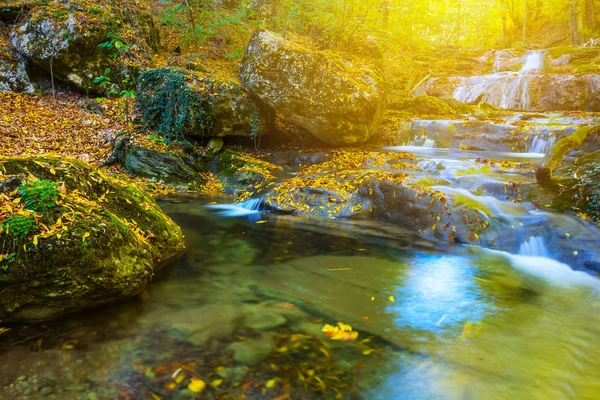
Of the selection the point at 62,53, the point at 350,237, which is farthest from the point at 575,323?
the point at 62,53

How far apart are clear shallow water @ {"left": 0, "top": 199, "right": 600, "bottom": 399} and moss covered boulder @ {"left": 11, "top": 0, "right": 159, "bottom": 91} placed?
975 centimetres

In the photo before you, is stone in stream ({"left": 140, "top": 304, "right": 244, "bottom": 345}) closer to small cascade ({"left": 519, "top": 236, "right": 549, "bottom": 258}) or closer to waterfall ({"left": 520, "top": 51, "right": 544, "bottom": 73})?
small cascade ({"left": 519, "top": 236, "right": 549, "bottom": 258})

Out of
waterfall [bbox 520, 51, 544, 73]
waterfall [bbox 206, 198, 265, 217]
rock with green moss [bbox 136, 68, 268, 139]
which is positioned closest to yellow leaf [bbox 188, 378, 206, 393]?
waterfall [bbox 206, 198, 265, 217]

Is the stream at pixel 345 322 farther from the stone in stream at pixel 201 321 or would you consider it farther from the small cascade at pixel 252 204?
the small cascade at pixel 252 204

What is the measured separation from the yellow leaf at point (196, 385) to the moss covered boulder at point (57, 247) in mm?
1338

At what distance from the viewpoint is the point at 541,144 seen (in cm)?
1005

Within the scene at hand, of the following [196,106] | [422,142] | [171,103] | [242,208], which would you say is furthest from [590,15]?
[242,208]

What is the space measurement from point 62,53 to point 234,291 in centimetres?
1130

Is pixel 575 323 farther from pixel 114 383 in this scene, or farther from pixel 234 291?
pixel 114 383

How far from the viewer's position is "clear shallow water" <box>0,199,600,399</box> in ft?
7.98

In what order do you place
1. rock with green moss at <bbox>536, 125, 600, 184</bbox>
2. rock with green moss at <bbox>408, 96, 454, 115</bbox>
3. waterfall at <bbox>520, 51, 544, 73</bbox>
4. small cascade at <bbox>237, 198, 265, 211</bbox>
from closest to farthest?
rock with green moss at <bbox>536, 125, 600, 184</bbox> < small cascade at <bbox>237, 198, 265, 211</bbox> < rock with green moss at <bbox>408, 96, 454, 115</bbox> < waterfall at <bbox>520, 51, 544, 73</bbox>

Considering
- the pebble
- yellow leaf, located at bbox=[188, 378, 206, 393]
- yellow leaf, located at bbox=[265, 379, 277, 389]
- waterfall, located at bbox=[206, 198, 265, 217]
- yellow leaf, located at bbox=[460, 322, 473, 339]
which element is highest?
yellow leaf, located at bbox=[460, 322, 473, 339]

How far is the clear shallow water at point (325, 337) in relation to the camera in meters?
2.43

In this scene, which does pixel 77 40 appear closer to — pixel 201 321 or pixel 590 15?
pixel 201 321
